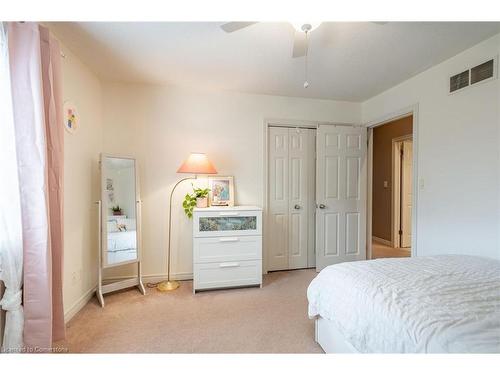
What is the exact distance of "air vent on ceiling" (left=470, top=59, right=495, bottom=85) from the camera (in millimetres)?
1791

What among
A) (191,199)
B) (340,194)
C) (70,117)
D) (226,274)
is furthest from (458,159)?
(70,117)

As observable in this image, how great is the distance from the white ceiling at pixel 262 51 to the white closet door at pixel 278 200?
713mm

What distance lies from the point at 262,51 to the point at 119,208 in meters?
2.16

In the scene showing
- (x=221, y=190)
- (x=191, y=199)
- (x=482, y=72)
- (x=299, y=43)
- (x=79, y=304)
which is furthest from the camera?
(x=221, y=190)

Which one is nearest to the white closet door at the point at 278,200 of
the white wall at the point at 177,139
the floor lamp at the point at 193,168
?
the white wall at the point at 177,139

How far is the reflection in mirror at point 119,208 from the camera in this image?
2.32 m

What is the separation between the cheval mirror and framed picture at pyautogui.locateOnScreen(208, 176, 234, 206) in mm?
851

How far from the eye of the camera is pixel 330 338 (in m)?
1.47

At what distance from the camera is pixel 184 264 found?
2840mm

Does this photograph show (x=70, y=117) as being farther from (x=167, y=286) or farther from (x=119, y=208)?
(x=167, y=286)

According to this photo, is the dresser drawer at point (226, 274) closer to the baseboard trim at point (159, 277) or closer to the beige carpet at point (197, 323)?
the beige carpet at point (197, 323)
